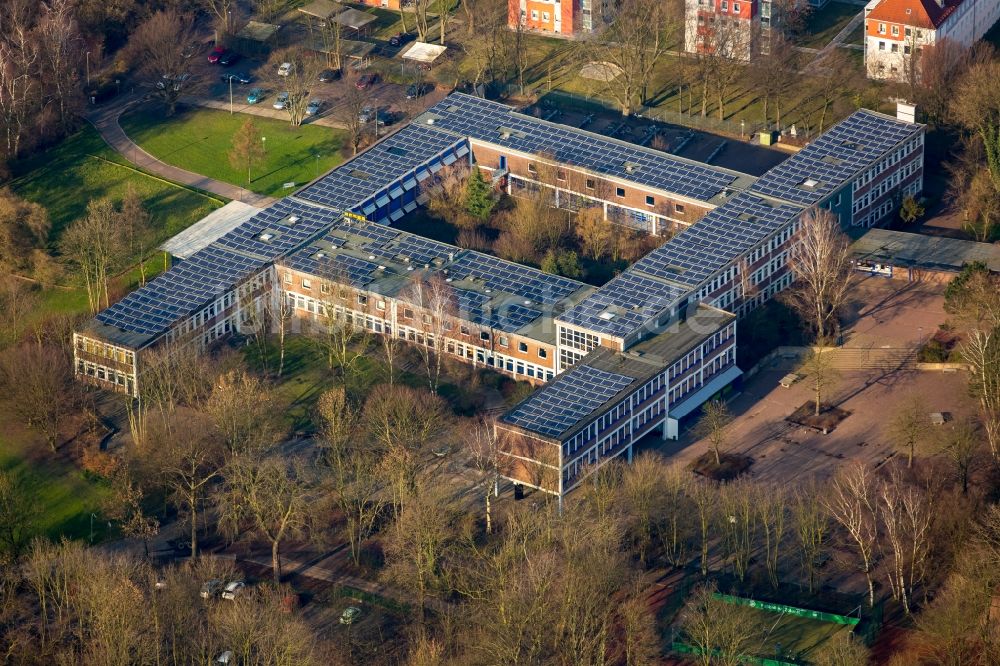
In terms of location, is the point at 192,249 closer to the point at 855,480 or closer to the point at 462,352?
the point at 462,352

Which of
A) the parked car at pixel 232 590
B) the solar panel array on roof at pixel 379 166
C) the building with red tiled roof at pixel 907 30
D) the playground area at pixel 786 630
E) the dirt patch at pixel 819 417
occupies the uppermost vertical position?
the building with red tiled roof at pixel 907 30

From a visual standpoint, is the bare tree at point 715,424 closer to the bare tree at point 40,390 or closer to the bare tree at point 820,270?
the bare tree at point 820,270

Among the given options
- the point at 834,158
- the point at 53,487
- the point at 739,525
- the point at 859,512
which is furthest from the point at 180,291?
the point at 859,512

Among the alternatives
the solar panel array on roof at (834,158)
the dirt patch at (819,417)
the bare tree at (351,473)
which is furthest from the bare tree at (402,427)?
the solar panel array on roof at (834,158)

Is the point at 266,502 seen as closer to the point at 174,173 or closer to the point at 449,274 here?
the point at 449,274


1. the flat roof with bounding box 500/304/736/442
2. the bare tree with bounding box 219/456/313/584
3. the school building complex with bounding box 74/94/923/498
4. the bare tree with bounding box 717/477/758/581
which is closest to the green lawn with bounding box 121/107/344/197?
the school building complex with bounding box 74/94/923/498

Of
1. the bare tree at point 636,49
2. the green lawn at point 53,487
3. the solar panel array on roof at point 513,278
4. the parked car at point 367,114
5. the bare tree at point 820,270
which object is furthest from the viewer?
the bare tree at point 636,49

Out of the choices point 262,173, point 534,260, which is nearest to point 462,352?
point 534,260

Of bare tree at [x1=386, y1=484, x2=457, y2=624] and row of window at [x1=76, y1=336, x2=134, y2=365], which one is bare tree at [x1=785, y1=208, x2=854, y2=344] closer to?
bare tree at [x1=386, y1=484, x2=457, y2=624]
